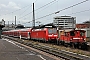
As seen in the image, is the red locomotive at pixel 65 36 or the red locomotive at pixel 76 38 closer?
the red locomotive at pixel 76 38

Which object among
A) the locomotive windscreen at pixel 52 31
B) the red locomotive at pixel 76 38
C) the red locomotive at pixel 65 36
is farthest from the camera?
the locomotive windscreen at pixel 52 31

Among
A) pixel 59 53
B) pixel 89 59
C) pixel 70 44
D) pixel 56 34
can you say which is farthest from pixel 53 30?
pixel 89 59

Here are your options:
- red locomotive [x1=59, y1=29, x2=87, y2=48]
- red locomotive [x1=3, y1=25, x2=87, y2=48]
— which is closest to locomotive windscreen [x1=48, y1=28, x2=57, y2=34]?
red locomotive [x1=3, y1=25, x2=87, y2=48]

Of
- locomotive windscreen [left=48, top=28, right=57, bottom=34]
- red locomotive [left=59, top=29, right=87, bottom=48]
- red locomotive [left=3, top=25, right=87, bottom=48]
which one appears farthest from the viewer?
locomotive windscreen [left=48, top=28, right=57, bottom=34]

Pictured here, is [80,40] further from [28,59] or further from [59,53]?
[28,59]

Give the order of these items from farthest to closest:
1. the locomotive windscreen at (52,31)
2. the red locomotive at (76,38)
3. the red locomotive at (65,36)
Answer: the locomotive windscreen at (52,31), the red locomotive at (65,36), the red locomotive at (76,38)

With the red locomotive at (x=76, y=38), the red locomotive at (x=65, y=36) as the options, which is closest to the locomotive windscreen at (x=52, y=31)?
the red locomotive at (x=65, y=36)

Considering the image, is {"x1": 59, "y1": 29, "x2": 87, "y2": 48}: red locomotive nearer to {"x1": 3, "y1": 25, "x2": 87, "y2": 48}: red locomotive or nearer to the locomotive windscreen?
{"x1": 3, "y1": 25, "x2": 87, "y2": 48}: red locomotive

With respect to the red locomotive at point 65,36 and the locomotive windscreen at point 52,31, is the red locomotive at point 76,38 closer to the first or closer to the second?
the red locomotive at point 65,36

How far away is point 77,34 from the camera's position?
33.4 meters

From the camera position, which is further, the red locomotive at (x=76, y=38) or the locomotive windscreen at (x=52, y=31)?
the locomotive windscreen at (x=52, y=31)

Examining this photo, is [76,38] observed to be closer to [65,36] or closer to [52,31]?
[65,36]

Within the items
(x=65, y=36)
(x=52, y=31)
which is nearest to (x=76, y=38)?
(x=65, y=36)

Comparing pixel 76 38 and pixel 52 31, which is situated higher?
pixel 52 31
